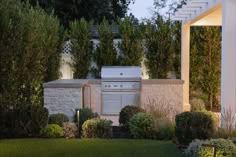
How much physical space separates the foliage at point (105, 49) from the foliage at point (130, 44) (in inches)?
14.1

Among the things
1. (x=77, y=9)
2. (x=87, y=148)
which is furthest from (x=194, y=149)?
(x=77, y=9)

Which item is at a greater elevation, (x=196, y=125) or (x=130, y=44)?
(x=130, y=44)

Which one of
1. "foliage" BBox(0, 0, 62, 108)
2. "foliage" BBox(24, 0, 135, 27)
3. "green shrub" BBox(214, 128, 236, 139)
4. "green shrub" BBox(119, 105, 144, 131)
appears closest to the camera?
"green shrub" BBox(214, 128, 236, 139)

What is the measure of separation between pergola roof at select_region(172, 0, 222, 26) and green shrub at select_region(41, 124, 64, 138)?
437cm

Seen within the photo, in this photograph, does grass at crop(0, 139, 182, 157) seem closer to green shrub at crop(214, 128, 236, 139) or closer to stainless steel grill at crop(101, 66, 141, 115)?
green shrub at crop(214, 128, 236, 139)

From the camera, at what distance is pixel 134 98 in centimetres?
1401

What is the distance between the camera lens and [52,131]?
10820mm

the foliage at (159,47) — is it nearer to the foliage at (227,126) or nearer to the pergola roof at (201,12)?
the pergola roof at (201,12)

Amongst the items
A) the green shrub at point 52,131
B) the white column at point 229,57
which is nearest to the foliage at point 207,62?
the green shrub at point 52,131

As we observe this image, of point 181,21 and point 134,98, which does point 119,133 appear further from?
point 181,21

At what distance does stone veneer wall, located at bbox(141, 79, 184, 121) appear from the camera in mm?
13828

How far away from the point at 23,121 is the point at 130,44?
23.2 ft

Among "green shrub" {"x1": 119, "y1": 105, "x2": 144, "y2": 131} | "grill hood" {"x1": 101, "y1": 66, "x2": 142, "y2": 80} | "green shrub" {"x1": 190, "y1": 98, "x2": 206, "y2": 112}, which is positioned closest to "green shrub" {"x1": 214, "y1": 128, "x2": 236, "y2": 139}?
"green shrub" {"x1": 119, "y1": 105, "x2": 144, "y2": 131}

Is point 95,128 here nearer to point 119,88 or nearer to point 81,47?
point 119,88
